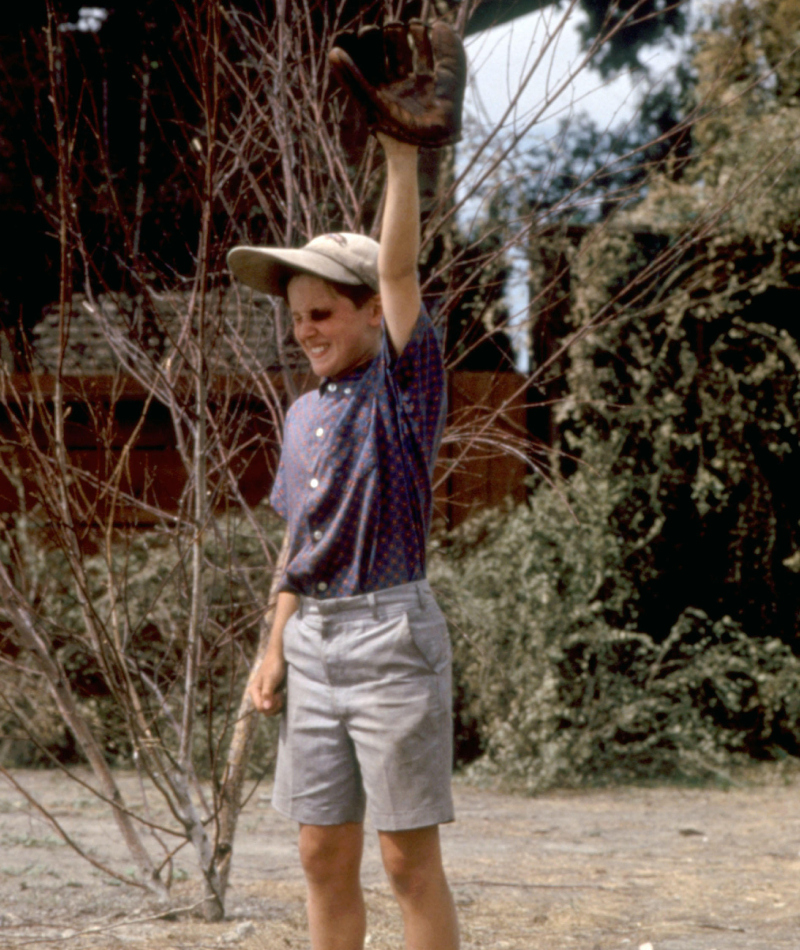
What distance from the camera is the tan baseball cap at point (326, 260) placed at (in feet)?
8.71

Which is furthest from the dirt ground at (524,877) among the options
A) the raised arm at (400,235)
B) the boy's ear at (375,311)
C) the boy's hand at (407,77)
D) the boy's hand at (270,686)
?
the boy's hand at (407,77)

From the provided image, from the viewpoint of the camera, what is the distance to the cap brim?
2652 mm

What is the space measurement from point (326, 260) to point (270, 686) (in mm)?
884

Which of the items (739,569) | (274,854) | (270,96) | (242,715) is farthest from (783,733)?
(270,96)

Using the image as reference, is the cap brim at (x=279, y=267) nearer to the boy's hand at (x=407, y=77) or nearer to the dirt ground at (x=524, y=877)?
the boy's hand at (x=407, y=77)

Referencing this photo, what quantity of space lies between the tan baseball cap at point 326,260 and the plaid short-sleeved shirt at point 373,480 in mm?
169

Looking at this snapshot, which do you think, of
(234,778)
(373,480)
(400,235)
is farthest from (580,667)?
(400,235)

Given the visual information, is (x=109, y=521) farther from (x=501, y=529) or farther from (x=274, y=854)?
(x=501, y=529)

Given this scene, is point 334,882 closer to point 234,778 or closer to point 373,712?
point 373,712

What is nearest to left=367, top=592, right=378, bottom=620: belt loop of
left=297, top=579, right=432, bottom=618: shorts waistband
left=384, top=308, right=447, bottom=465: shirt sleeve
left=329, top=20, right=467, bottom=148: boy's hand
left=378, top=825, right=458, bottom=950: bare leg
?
left=297, top=579, right=432, bottom=618: shorts waistband

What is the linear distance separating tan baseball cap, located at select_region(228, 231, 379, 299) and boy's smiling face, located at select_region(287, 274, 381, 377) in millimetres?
35

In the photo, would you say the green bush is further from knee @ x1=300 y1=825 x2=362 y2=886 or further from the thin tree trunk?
knee @ x1=300 y1=825 x2=362 y2=886

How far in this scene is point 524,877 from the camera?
4516 mm

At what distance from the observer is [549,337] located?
7031 mm
